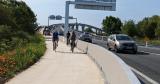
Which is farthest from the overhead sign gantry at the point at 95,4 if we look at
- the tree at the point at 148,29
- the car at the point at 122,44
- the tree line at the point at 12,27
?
the car at the point at 122,44

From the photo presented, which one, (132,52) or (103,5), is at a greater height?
(103,5)

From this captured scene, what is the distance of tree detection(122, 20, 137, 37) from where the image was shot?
4557 inches

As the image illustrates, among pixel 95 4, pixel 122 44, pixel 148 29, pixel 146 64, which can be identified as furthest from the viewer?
pixel 148 29

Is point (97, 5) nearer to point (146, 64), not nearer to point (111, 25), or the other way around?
point (146, 64)

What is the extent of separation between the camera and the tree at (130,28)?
11575 cm

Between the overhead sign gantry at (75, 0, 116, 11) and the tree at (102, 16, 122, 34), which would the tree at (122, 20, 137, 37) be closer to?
the tree at (102, 16, 122, 34)

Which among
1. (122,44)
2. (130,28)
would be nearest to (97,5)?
(130,28)

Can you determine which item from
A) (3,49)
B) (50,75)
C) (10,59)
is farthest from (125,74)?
(3,49)

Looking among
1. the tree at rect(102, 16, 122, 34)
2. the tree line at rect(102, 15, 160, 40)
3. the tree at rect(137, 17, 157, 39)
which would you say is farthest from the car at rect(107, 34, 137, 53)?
the tree at rect(102, 16, 122, 34)

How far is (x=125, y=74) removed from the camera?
437 inches

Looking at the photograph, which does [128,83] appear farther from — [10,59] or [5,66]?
[10,59]

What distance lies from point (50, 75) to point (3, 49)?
10.5m

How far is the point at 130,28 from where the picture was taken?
4592 inches

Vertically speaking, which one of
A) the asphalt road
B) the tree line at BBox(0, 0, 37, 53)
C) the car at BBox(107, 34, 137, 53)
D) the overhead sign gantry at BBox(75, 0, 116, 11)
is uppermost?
the overhead sign gantry at BBox(75, 0, 116, 11)
